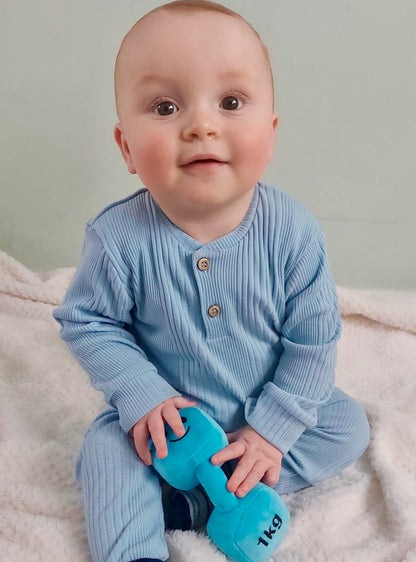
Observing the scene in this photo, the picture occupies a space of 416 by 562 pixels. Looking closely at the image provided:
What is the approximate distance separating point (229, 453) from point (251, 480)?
0.13ft

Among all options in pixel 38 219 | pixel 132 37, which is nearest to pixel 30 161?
pixel 38 219

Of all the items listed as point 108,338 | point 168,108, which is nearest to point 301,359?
point 108,338

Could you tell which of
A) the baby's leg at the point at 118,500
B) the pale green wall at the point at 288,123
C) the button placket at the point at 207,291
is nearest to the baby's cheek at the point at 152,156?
the button placket at the point at 207,291

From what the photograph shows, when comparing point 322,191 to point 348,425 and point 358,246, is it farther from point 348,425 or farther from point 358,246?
point 348,425

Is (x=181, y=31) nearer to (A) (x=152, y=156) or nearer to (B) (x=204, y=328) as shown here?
(A) (x=152, y=156)

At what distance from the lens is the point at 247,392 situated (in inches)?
36.4

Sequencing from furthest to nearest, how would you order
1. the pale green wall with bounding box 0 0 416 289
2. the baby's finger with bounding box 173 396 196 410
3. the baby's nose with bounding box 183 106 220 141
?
the pale green wall with bounding box 0 0 416 289 < the baby's finger with bounding box 173 396 196 410 < the baby's nose with bounding box 183 106 220 141

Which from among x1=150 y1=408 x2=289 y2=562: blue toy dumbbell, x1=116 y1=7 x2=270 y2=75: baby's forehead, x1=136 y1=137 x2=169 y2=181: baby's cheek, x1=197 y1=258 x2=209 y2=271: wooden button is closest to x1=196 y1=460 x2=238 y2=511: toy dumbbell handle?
x1=150 y1=408 x2=289 y2=562: blue toy dumbbell

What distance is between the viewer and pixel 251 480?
834 mm

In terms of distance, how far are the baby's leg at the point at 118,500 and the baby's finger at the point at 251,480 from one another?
0.10 m

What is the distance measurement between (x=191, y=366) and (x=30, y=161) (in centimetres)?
67

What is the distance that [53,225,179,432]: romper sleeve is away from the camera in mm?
854

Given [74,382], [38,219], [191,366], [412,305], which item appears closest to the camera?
[191,366]

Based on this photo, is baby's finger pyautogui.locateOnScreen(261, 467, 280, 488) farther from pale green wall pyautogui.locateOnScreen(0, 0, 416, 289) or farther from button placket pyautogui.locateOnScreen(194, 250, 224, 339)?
pale green wall pyautogui.locateOnScreen(0, 0, 416, 289)
